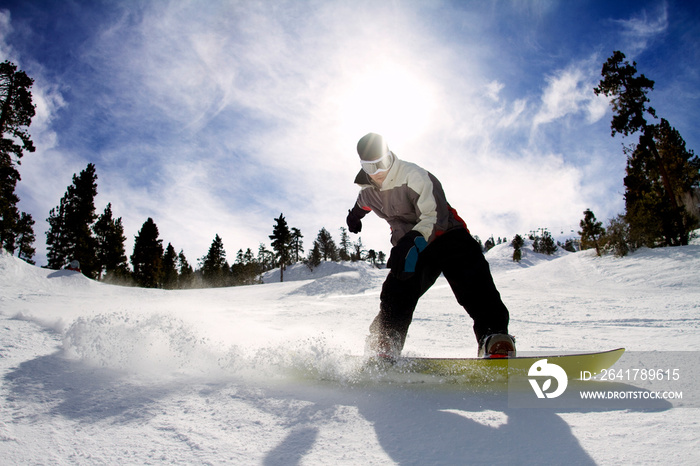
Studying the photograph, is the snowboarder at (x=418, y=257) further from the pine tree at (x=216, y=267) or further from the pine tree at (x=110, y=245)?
the pine tree at (x=216, y=267)

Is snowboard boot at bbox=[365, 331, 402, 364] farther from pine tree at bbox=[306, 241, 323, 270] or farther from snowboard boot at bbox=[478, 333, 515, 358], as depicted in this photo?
pine tree at bbox=[306, 241, 323, 270]

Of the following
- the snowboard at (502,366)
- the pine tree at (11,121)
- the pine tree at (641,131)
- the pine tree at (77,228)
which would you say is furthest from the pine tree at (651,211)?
the pine tree at (77,228)

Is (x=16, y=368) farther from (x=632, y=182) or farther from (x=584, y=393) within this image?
(x=632, y=182)

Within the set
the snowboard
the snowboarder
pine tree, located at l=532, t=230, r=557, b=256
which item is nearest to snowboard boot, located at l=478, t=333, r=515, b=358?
the snowboarder

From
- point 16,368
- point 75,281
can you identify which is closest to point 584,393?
point 16,368

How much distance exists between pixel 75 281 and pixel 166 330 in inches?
677

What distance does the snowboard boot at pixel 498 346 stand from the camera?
222cm

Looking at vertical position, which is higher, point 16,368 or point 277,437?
point 16,368

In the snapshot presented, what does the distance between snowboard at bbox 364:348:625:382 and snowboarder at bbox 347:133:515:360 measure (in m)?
0.12

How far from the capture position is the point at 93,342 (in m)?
2.37

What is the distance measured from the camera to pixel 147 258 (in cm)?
4362

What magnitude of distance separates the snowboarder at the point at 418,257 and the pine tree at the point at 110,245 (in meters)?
47.9

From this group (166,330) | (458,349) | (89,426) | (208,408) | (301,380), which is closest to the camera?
(89,426)

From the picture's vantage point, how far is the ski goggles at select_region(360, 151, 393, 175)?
2.73 meters
